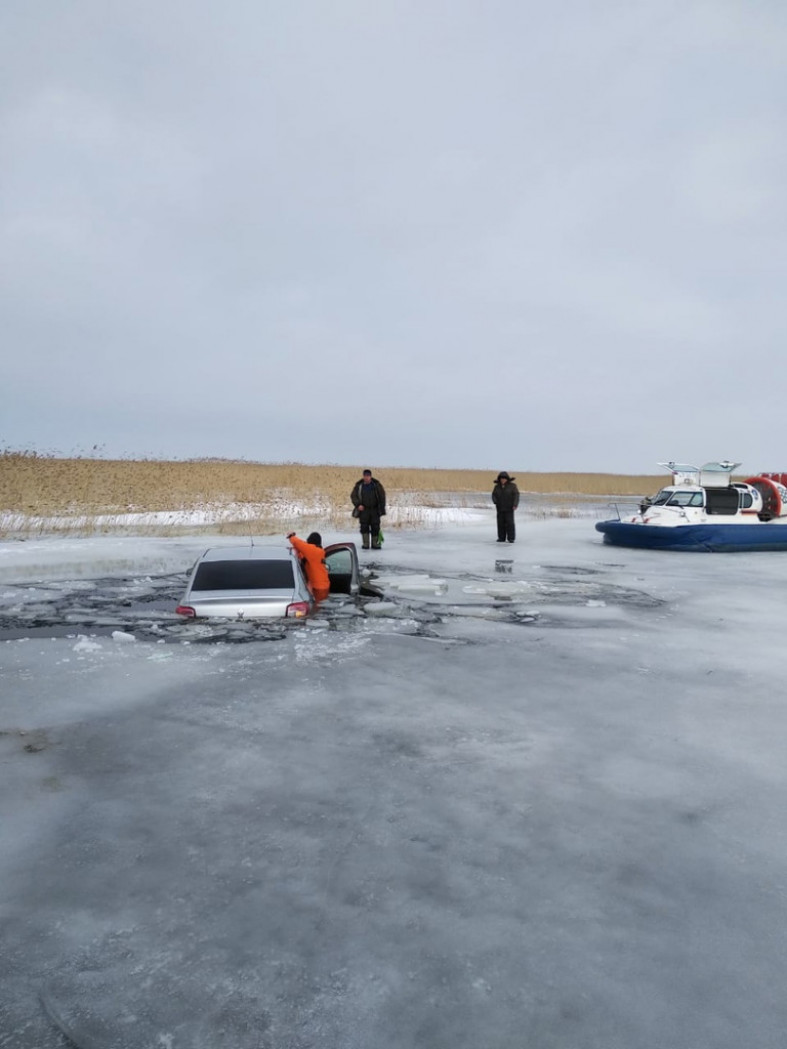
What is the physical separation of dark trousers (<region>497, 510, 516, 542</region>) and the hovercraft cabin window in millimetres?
5469

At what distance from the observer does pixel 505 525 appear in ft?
71.4

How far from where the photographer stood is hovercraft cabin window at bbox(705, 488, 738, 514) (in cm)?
2238

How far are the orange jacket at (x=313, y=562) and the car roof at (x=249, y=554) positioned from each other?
347 mm

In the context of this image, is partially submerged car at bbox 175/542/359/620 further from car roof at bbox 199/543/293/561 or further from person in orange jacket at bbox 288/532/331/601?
person in orange jacket at bbox 288/532/331/601

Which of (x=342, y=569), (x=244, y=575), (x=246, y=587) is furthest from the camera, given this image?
(x=342, y=569)

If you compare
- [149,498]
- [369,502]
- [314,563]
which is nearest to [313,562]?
[314,563]

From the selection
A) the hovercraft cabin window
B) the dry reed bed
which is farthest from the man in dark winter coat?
the dry reed bed

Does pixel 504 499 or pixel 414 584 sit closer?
pixel 414 584

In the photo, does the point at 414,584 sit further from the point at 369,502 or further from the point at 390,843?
the point at 390,843

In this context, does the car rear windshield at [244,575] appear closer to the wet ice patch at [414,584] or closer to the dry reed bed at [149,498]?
the wet ice patch at [414,584]

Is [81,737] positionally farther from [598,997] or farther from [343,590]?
[343,590]

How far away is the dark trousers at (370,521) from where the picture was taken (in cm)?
1855

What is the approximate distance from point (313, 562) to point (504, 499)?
438 inches

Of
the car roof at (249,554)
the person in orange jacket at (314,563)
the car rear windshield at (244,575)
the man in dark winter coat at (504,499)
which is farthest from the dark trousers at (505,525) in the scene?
the car rear windshield at (244,575)
